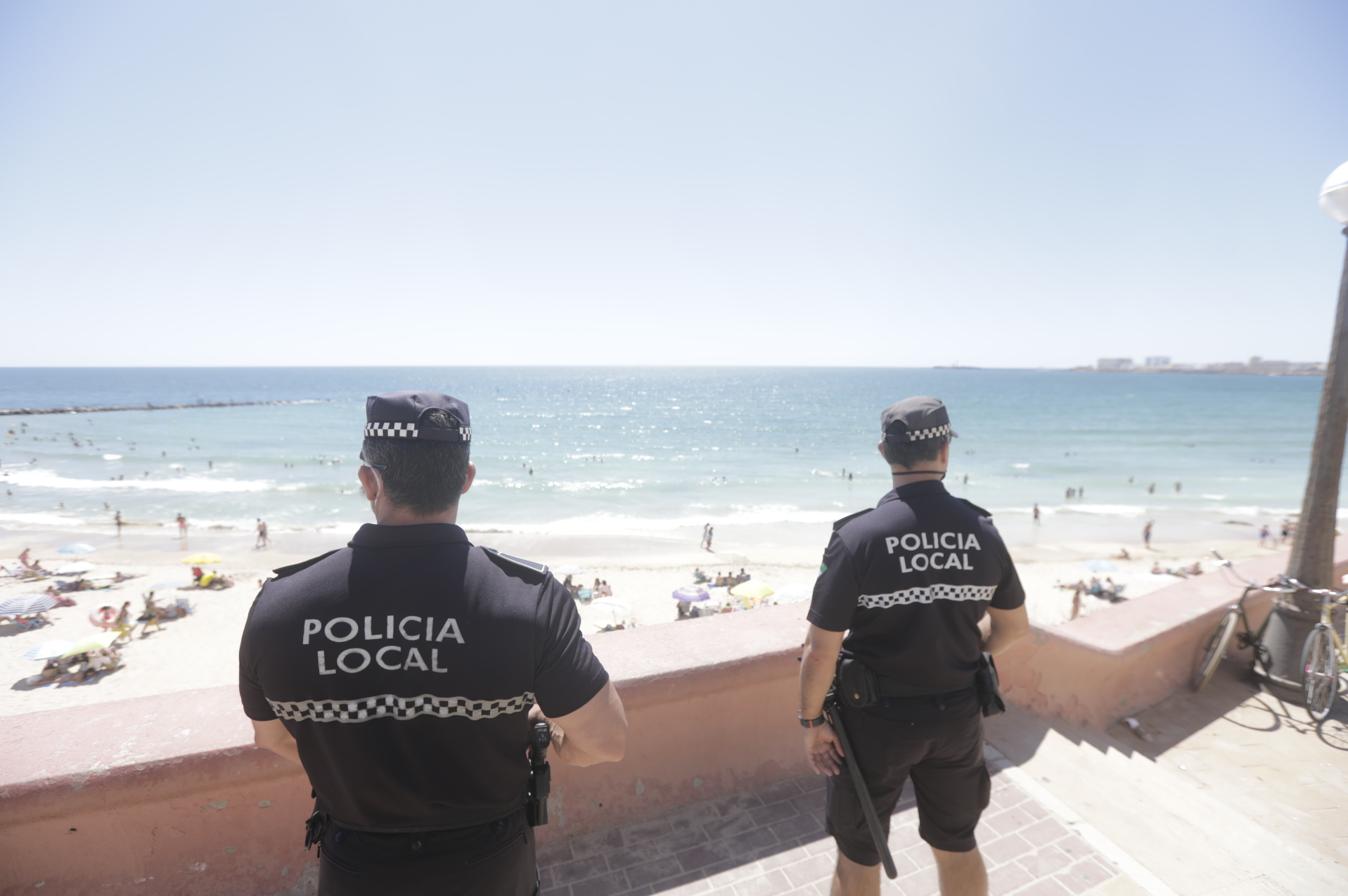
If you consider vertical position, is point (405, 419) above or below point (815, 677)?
above

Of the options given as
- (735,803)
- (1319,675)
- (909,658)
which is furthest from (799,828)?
(1319,675)

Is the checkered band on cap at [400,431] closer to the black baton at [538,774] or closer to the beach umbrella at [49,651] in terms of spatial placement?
the black baton at [538,774]

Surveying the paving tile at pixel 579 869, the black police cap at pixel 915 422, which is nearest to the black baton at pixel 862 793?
the black police cap at pixel 915 422

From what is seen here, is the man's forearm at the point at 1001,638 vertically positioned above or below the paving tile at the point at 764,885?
above

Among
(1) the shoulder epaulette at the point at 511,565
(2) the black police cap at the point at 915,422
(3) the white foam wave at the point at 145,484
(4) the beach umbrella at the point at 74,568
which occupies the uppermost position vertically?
(2) the black police cap at the point at 915,422

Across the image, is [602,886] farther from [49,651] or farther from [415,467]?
[49,651]

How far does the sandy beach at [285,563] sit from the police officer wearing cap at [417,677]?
10.6m

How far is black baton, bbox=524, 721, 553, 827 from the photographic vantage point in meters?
1.62

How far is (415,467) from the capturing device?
152 centimetres

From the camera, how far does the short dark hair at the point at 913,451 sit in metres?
2.33

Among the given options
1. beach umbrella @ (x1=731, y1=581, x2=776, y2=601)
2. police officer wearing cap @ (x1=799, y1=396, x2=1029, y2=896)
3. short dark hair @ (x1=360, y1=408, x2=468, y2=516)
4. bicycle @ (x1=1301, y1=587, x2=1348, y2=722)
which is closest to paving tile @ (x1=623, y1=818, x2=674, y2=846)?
police officer wearing cap @ (x1=799, y1=396, x2=1029, y2=896)

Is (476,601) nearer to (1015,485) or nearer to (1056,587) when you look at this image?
(1056,587)

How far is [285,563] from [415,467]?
24.6 meters

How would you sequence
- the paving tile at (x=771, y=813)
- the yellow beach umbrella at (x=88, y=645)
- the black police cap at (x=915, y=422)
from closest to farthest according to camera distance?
the black police cap at (x=915, y=422) < the paving tile at (x=771, y=813) < the yellow beach umbrella at (x=88, y=645)
